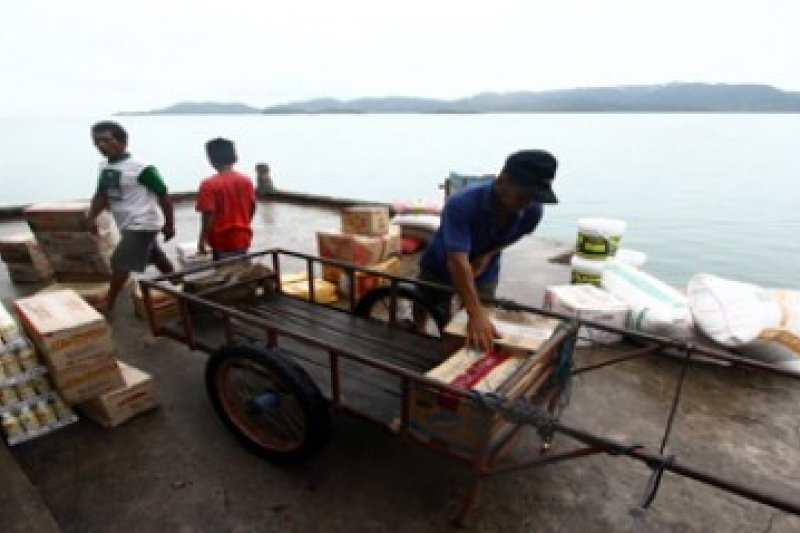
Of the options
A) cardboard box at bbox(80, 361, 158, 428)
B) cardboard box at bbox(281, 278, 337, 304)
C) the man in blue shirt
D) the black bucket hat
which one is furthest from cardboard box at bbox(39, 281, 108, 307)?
the black bucket hat

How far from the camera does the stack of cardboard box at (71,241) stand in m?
4.93

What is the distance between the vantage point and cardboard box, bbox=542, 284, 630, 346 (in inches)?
163

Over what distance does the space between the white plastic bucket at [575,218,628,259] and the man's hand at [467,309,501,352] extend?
2.97 meters

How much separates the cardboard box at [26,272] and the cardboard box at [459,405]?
5825 mm

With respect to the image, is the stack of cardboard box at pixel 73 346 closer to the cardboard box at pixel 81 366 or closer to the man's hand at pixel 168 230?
the cardboard box at pixel 81 366

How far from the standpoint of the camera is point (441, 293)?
3.59 m

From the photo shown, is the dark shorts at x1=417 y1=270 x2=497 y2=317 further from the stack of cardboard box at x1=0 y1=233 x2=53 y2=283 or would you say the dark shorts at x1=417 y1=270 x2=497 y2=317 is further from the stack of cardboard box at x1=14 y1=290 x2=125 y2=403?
the stack of cardboard box at x1=0 y1=233 x2=53 y2=283

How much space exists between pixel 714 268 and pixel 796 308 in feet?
33.1

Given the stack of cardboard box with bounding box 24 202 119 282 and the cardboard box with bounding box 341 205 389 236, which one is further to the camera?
the cardboard box with bounding box 341 205 389 236

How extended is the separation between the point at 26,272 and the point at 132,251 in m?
2.47

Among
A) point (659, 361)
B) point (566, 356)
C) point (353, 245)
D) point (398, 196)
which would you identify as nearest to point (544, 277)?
point (659, 361)

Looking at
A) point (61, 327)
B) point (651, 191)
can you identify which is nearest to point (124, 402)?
point (61, 327)

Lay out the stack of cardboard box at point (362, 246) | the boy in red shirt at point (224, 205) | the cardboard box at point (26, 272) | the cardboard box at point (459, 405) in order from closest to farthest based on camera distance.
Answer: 1. the cardboard box at point (459, 405)
2. the boy in red shirt at point (224, 205)
3. the stack of cardboard box at point (362, 246)
4. the cardboard box at point (26, 272)

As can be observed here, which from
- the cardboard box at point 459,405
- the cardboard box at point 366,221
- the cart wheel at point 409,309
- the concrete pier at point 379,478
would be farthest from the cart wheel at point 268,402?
the cardboard box at point 366,221
